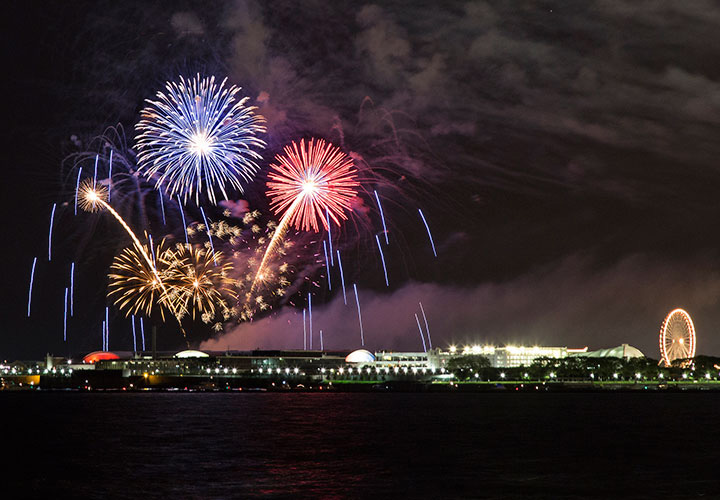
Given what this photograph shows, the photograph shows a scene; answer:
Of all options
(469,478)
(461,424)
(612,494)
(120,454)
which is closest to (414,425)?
(461,424)

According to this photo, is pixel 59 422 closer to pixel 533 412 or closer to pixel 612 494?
pixel 533 412

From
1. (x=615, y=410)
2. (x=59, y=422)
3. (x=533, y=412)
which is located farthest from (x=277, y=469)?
(x=615, y=410)

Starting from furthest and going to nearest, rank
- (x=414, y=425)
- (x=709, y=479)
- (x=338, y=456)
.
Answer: (x=414, y=425) → (x=338, y=456) → (x=709, y=479)

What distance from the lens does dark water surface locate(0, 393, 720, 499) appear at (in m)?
46.6

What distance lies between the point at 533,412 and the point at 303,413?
98.2 ft

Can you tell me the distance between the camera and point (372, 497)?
43781 millimetres

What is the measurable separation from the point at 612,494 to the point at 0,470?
3654 centimetres

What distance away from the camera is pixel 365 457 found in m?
61.4

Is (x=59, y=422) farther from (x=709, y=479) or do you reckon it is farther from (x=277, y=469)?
(x=709, y=479)

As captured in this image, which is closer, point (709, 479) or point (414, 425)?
point (709, 479)

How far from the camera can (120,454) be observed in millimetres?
64125

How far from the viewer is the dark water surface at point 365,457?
153ft

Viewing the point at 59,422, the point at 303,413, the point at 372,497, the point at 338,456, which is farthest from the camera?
the point at 303,413

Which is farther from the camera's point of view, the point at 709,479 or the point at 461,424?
the point at 461,424
